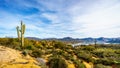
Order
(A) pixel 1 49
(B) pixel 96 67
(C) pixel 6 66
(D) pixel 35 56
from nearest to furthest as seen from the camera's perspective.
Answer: (C) pixel 6 66
(A) pixel 1 49
(D) pixel 35 56
(B) pixel 96 67

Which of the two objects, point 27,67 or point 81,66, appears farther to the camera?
point 81,66

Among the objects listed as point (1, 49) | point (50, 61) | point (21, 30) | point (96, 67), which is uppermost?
point (21, 30)

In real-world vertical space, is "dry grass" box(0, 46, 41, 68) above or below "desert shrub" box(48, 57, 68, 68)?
above

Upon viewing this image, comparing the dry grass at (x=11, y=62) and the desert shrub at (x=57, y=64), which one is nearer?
the dry grass at (x=11, y=62)

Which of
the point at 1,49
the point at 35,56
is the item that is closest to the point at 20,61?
the point at 1,49

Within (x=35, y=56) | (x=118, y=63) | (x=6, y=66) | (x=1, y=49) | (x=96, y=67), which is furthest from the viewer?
(x=118, y=63)

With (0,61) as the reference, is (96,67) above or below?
below

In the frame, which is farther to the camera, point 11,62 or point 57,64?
point 57,64

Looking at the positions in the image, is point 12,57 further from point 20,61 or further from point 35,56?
point 35,56

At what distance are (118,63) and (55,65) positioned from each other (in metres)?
12.1

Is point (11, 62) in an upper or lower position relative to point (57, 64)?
upper

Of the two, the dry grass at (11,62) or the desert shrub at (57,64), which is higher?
the dry grass at (11,62)

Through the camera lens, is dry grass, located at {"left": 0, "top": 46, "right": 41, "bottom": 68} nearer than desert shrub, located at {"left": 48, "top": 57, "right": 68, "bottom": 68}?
Yes

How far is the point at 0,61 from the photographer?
17.1 meters
